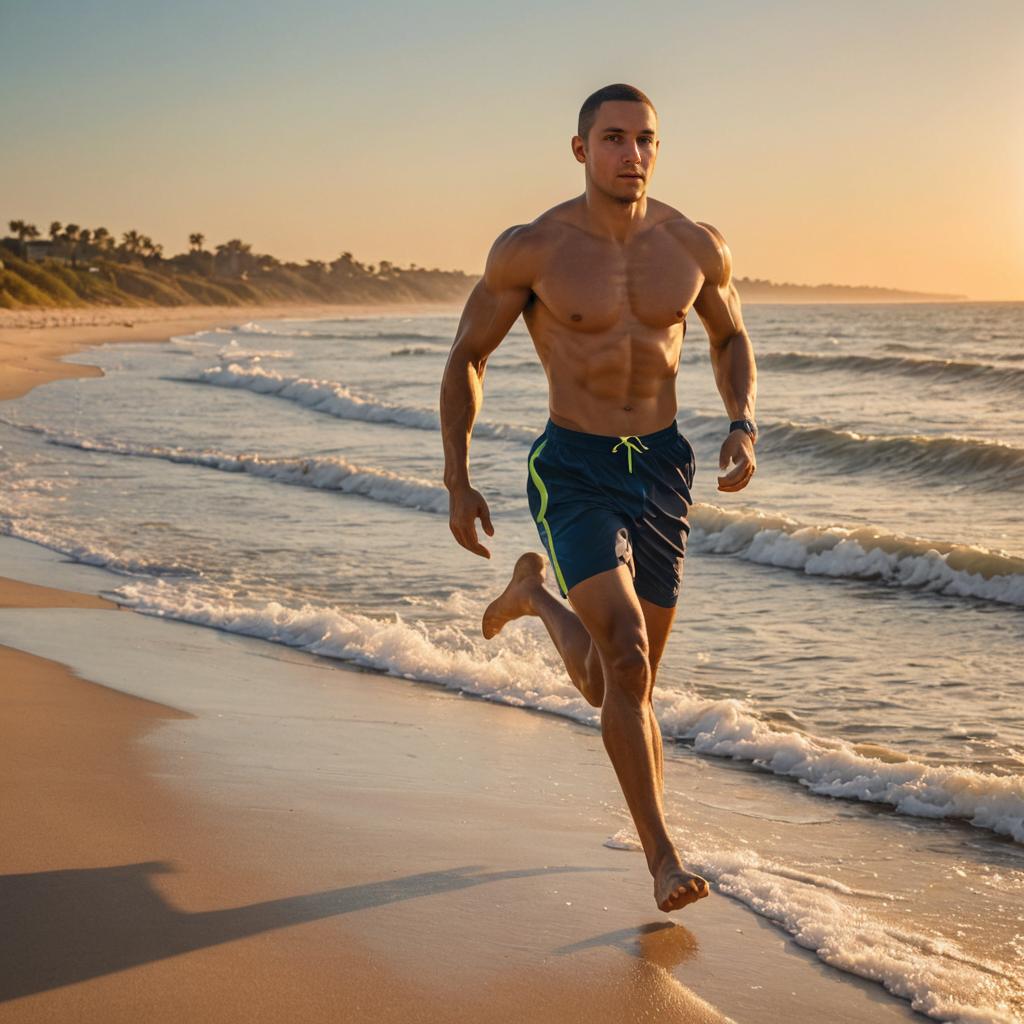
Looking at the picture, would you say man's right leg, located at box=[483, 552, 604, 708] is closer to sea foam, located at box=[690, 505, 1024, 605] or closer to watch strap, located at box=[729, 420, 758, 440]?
watch strap, located at box=[729, 420, 758, 440]

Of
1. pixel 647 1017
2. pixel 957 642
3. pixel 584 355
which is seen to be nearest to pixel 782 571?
pixel 957 642

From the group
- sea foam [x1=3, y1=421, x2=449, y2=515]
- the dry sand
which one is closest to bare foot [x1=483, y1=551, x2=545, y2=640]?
the dry sand

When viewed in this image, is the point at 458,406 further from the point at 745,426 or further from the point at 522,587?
the point at 522,587

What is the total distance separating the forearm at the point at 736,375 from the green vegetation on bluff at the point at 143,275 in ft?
263

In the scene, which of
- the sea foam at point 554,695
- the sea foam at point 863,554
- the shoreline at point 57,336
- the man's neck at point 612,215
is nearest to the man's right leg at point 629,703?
the man's neck at point 612,215

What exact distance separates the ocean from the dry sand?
314 mm

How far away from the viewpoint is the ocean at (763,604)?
14.1 feet

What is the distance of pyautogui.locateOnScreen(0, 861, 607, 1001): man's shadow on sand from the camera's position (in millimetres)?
3232

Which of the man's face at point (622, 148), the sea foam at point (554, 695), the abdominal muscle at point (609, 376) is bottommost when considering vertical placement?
the sea foam at point (554, 695)

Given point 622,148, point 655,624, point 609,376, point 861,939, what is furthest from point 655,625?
point 622,148

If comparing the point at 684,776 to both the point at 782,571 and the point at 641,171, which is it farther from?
the point at 782,571

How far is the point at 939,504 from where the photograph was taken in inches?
572

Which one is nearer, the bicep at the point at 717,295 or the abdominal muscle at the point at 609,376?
the abdominal muscle at the point at 609,376

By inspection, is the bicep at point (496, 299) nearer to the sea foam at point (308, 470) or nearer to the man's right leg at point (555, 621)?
the man's right leg at point (555, 621)
